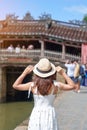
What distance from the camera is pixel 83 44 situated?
33.5 m

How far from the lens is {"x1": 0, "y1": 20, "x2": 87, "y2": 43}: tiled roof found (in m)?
33.9

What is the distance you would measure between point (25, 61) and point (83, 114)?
692 inches

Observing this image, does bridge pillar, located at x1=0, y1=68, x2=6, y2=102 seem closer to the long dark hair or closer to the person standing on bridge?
the person standing on bridge

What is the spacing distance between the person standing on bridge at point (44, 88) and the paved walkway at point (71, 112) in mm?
3693

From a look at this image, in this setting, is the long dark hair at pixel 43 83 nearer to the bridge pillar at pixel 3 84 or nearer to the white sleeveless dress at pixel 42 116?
the white sleeveless dress at pixel 42 116

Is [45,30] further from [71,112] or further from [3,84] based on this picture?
[71,112]

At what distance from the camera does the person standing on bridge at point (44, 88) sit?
18.9 feet

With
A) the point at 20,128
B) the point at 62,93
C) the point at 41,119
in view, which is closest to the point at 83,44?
the point at 62,93

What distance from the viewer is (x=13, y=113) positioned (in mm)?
24000

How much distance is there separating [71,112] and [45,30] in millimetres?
22035

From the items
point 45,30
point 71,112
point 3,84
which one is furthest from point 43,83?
point 45,30

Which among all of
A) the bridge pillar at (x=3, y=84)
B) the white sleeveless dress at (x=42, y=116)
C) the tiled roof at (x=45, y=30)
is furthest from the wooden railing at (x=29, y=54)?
the white sleeveless dress at (x=42, y=116)

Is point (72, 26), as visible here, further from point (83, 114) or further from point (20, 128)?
point (20, 128)

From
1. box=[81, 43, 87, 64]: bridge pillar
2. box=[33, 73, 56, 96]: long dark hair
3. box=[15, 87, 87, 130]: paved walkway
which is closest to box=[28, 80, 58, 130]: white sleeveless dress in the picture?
box=[33, 73, 56, 96]: long dark hair
